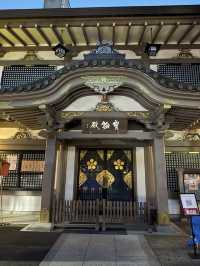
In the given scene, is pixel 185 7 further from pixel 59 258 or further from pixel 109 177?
pixel 59 258

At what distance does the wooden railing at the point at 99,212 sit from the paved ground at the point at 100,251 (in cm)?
86

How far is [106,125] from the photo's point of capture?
26.5 feet

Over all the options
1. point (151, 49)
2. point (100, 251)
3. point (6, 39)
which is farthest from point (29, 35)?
point (100, 251)

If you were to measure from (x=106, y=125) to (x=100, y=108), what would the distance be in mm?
656

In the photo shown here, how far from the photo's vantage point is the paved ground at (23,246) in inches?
177

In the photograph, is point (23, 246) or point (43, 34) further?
point (43, 34)

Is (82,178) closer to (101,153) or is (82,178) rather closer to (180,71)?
(101,153)

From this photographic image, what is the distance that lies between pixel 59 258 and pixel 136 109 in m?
5.38

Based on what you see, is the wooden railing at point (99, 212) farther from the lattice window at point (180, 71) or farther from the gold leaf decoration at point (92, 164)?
the lattice window at point (180, 71)

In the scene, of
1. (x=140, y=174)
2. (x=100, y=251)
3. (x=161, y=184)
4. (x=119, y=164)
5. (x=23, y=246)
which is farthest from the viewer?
(x=119, y=164)

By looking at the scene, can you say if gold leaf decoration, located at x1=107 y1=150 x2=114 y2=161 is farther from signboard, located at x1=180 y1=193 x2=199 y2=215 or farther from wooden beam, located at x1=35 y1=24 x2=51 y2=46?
wooden beam, located at x1=35 y1=24 x2=51 y2=46

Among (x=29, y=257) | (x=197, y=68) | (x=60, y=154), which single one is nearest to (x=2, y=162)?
(x=60, y=154)

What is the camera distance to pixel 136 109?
815 centimetres

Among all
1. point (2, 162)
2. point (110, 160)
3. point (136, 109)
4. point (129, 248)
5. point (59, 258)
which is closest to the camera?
point (59, 258)
